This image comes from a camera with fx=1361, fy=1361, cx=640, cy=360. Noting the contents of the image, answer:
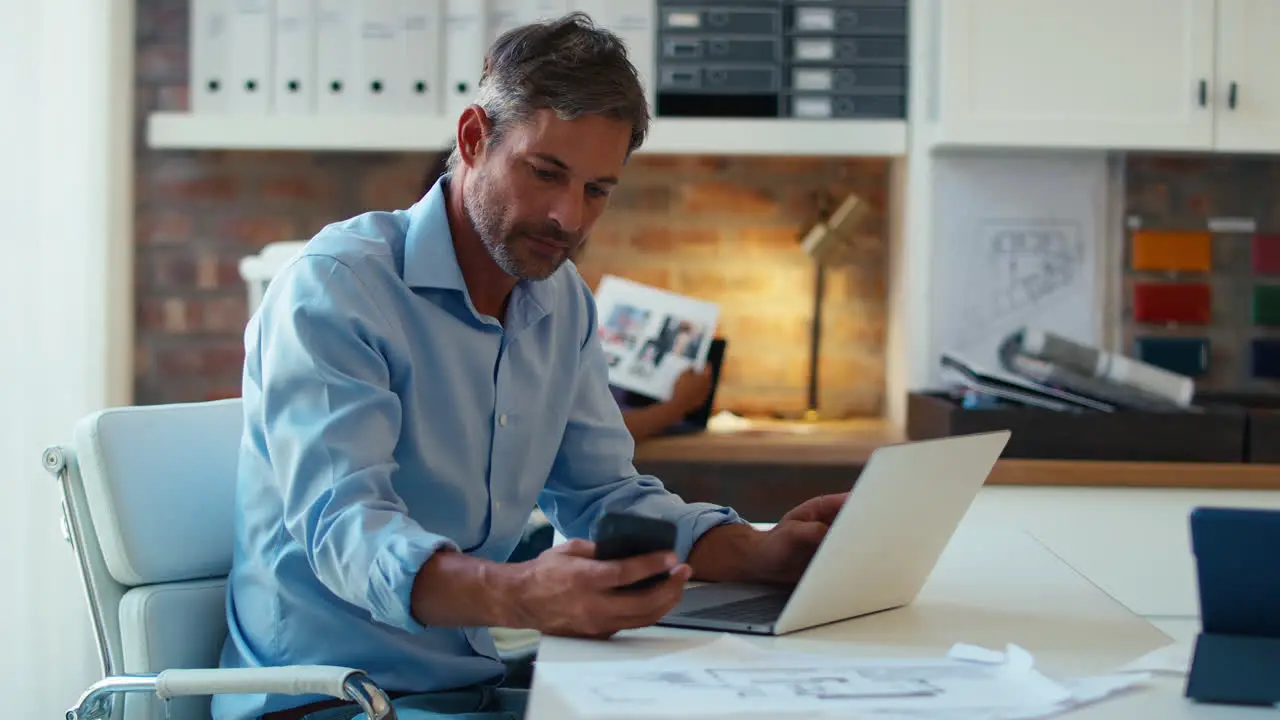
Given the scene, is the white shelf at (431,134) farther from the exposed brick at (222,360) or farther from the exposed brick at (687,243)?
the exposed brick at (222,360)

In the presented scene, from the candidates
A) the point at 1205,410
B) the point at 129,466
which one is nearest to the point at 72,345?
the point at 129,466

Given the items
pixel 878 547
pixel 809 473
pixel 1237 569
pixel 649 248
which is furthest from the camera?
pixel 649 248

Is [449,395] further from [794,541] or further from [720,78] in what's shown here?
[720,78]

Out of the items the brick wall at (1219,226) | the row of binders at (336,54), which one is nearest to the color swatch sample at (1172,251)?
the brick wall at (1219,226)

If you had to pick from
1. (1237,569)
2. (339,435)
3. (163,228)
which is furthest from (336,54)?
(1237,569)

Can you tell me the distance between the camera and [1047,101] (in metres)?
2.81

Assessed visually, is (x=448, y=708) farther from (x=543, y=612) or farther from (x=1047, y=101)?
(x=1047, y=101)

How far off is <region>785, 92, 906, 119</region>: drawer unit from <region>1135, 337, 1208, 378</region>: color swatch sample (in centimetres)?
79

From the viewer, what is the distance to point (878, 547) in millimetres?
1178

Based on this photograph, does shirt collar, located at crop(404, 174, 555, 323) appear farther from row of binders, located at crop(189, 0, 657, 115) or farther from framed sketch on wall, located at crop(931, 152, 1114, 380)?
framed sketch on wall, located at crop(931, 152, 1114, 380)

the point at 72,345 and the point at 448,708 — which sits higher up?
the point at 72,345

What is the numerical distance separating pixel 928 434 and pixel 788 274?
67cm

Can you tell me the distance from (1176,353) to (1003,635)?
210 centimetres

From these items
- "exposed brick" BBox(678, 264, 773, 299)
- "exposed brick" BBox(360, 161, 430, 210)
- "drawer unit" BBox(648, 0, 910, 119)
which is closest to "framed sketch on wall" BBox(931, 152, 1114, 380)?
"drawer unit" BBox(648, 0, 910, 119)
